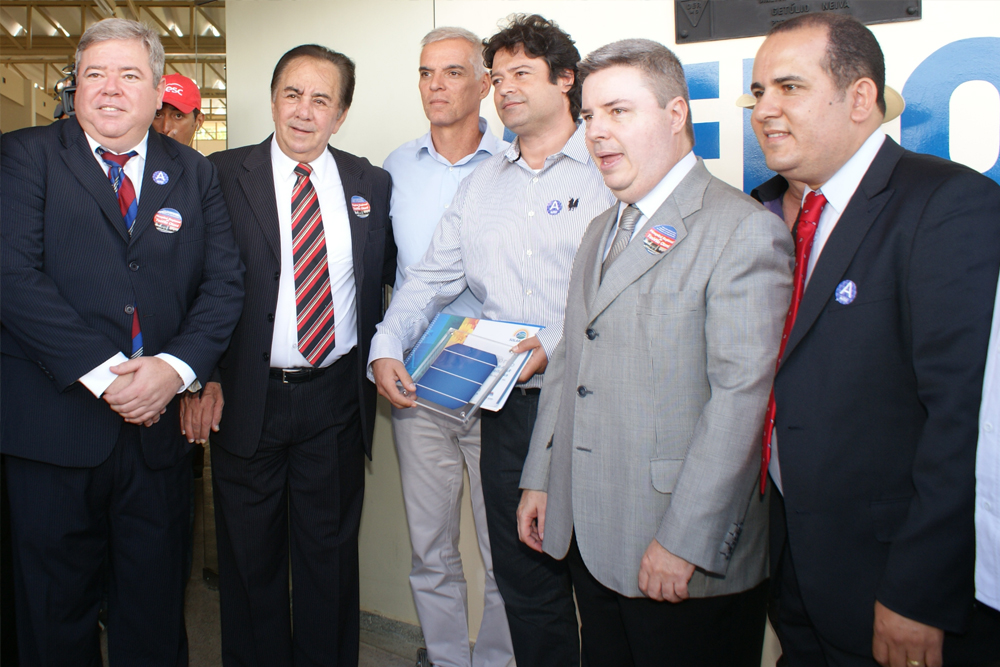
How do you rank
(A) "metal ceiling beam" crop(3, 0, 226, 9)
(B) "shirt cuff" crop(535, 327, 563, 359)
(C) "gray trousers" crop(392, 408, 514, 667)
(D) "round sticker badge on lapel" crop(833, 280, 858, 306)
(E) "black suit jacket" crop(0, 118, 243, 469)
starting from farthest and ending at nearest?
(A) "metal ceiling beam" crop(3, 0, 226, 9) → (C) "gray trousers" crop(392, 408, 514, 667) → (B) "shirt cuff" crop(535, 327, 563, 359) → (E) "black suit jacket" crop(0, 118, 243, 469) → (D) "round sticker badge on lapel" crop(833, 280, 858, 306)

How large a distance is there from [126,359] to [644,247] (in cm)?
153

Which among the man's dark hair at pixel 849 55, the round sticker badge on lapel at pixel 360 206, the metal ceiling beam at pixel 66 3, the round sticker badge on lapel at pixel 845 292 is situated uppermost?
the metal ceiling beam at pixel 66 3

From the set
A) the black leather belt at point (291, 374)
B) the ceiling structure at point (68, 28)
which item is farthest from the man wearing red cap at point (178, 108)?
the ceiling structure at point (68, 28)

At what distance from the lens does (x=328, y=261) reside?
249 centimetres

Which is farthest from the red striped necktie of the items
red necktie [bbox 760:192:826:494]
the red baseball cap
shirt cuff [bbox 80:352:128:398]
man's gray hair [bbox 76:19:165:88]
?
red necktie [bbox 760:192:826:494]

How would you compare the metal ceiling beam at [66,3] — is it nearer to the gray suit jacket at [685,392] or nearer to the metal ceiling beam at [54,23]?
the metal ceiling beam at [54,23]

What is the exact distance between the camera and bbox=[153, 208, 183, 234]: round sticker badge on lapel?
6.93 ft

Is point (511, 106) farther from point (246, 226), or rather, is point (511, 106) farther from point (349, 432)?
point (349, 432)

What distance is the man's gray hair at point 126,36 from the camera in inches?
81.8

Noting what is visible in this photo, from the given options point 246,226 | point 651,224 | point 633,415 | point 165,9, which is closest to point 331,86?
point 246,226

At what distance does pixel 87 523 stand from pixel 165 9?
9.07 metres

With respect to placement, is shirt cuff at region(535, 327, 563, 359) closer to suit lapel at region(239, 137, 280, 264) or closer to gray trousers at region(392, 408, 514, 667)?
gray trousers at region(392, 408, 514, 667)

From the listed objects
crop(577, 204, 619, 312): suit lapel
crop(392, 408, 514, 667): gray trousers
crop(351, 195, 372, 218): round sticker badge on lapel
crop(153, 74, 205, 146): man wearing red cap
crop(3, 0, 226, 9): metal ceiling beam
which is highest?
crop(3, 0, 226, 9): metal ceiling beam

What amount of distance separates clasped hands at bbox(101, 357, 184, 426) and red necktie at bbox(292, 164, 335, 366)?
47 cm
